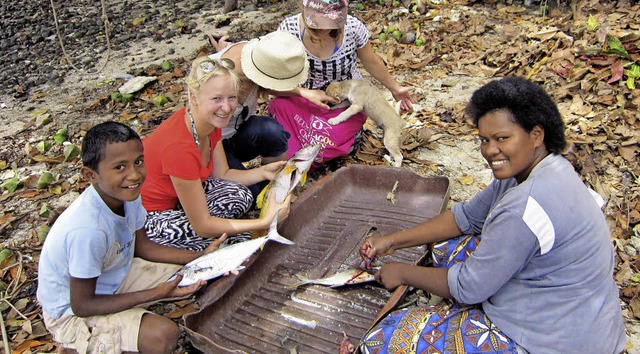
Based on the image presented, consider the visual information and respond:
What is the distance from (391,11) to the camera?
8.75 m

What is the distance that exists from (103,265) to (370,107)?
9.60 feet

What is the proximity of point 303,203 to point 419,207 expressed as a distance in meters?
0.97

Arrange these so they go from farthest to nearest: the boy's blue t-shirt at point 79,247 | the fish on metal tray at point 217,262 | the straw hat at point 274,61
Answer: the straw hat at point 274,61
the fish on metal tray at point 217,262
the boy's blue t-shirt at point 79,247

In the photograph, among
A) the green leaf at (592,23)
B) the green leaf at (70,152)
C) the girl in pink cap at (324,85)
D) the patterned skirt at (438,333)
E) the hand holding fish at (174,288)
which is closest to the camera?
the patterned skirt at (438,333)

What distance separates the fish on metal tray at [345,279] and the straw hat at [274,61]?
1493 millimetres

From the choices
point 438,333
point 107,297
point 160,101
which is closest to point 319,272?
point 438,333

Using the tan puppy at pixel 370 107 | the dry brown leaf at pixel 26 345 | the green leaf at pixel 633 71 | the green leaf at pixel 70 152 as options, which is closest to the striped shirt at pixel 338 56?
the tan puppy at pixel 370 107

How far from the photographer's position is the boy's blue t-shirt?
2582mm

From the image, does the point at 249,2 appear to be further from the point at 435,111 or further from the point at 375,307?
the point at 375,307

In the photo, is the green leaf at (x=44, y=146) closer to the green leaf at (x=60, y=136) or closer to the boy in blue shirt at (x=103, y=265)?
the green leaf at (x=60, y=136)

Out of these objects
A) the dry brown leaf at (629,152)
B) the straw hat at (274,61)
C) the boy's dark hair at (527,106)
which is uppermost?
the boy's dark hair at (527,106)

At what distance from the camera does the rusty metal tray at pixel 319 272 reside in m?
3.19

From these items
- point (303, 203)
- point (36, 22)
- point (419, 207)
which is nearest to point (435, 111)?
point (419, 207)

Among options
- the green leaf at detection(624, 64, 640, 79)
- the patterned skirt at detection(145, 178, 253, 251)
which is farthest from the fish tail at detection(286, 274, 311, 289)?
the green leaf at detection(624, 64, 640, 79)
